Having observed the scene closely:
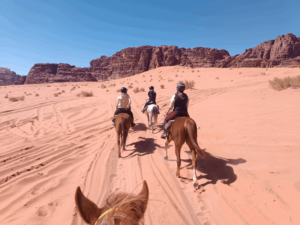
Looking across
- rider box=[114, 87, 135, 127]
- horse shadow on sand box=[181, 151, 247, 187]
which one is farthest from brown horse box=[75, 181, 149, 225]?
rider box=[114, 87, 135, 127]

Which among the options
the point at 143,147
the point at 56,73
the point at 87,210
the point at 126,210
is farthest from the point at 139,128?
the point at 56,73

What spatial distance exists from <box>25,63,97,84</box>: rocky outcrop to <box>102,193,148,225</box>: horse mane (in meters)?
99.9

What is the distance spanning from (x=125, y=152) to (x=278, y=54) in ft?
372

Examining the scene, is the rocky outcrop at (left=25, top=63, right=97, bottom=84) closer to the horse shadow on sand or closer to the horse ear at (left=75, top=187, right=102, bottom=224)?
the horse shadow on sand

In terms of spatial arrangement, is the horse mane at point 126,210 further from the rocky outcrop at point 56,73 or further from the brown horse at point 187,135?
the rocky outcrop at point 56,73

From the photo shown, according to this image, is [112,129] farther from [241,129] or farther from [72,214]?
[241,129]

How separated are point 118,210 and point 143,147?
5261 mm

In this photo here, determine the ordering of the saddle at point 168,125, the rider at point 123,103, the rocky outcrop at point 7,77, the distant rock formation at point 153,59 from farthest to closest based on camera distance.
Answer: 1. the rocky outcrop at point 7,77
2. the distant rock formation at point 153,59
3. the rider at point 123,103
4. the saddle at point 168,125

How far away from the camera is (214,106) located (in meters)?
10.1

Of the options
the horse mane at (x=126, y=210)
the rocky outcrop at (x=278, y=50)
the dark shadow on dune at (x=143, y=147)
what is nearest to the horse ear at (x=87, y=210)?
the horse mane at (x=126, y=210)

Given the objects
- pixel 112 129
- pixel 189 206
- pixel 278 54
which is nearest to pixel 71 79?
pixel 112 129

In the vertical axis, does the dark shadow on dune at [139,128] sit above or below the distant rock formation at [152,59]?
below

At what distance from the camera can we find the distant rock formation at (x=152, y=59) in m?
84.9

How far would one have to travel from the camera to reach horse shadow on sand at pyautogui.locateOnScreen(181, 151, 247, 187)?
12.7 ft
